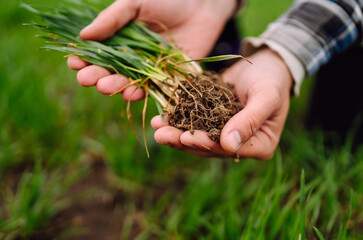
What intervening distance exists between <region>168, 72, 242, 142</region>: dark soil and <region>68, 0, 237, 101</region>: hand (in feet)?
0.73

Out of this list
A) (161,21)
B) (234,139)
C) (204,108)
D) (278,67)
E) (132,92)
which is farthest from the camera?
(161,21)

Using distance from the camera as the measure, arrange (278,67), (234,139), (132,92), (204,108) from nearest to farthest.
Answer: (234,139) < (204,108) < (132,92) < (278,67)

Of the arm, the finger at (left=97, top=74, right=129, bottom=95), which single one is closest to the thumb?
the finger at (left=97, top=74, right=129, bottom=95)

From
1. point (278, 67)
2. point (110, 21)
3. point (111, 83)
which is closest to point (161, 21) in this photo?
point (110, 21)

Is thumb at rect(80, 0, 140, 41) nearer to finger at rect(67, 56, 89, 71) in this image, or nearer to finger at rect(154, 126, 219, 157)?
finger at rect(67, 56, 89, 71)

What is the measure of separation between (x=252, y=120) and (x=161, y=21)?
0.84 metres

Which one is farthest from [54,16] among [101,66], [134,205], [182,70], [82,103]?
[134,205]

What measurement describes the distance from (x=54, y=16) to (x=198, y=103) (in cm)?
75

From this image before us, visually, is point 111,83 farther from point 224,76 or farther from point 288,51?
point 288,51

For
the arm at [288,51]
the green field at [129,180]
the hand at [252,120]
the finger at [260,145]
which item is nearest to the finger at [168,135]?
the hand at [252,120]

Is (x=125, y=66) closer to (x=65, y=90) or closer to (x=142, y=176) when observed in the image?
(x=142, y=176)

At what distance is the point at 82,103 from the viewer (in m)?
1.86

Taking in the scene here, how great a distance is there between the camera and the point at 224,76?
1.52 m

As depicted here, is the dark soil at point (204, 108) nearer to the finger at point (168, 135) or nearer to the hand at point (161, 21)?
the finger at point (168, 135)
